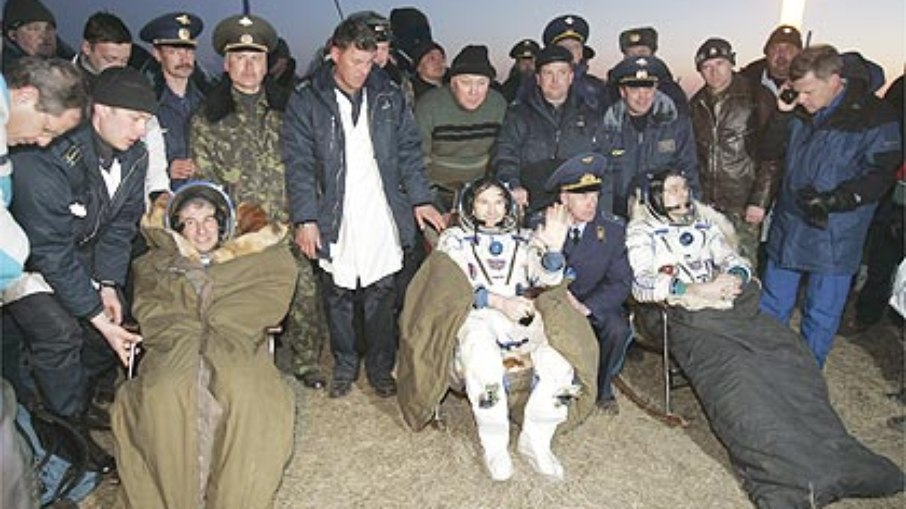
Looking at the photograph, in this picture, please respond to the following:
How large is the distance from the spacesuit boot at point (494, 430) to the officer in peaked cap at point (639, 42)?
295 centimetres

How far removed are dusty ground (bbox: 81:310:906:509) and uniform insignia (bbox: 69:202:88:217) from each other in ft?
4.05

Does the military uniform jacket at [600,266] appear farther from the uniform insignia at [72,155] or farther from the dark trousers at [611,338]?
the uniform insignia at [72,155]

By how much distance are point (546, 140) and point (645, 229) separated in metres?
0.77

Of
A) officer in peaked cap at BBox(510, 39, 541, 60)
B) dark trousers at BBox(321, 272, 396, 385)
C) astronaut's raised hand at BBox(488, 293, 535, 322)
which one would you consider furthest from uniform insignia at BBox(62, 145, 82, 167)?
officer in peaked cap at BBox(510, 39, 541, 60)

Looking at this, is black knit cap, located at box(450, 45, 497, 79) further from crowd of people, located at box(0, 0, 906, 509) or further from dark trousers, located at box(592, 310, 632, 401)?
dark trousers, located at box(592, 310, 632, 401)

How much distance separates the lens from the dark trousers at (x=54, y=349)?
3305mm

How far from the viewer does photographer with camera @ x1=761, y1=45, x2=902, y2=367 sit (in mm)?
4305

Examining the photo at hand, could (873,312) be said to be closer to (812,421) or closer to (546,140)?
(812,421)

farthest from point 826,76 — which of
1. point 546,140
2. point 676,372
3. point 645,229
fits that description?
point 676,372

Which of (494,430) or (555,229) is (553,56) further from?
(494,430)

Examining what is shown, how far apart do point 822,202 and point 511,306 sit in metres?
1.88

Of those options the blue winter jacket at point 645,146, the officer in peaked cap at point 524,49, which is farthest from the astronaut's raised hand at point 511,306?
the officer in peaked cap at point 524,49

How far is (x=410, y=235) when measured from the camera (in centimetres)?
446

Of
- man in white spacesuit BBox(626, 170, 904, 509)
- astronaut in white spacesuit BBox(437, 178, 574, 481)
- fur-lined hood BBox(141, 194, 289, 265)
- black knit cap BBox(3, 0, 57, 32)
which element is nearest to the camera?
man in white spacesuit BBox(626, 170, 904, 509)
